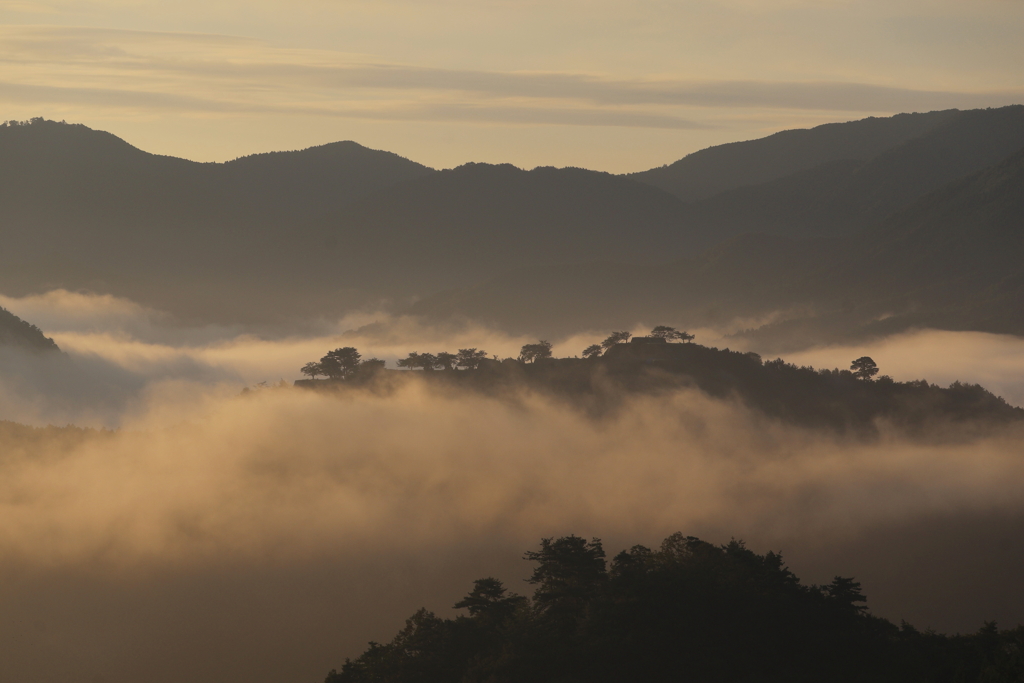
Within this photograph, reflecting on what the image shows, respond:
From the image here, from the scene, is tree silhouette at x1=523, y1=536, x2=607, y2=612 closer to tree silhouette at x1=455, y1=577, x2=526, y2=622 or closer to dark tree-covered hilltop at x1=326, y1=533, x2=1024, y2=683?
dark tree-covered hilltop at x1=326, y1=533, x2=1024, y2=683

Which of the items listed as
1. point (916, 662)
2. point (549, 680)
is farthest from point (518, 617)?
point (916, 662)

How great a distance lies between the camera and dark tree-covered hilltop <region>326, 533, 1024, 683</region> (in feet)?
241

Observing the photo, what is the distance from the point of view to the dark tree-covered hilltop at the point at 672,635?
73312mm

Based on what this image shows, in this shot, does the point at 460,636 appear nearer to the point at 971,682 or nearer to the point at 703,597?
the point at 703,597

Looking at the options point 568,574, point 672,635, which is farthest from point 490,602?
point 672,635

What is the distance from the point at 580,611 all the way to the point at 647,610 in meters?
6.74

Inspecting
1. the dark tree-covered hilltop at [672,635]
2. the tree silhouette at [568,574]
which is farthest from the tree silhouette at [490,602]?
the tree silhouette at [568,574]

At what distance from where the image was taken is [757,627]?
255 ft

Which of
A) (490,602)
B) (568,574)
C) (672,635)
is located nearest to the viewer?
(672,635)

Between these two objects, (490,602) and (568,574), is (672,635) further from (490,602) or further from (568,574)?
(490,602)

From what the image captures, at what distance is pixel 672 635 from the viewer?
3012 inches

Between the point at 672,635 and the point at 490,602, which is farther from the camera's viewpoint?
the point at 490,602

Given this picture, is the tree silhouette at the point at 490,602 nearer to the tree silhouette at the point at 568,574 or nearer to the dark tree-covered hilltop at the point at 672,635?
the dark tree-covered hilltop at the point at 672,635

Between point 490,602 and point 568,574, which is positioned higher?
point 568,574
